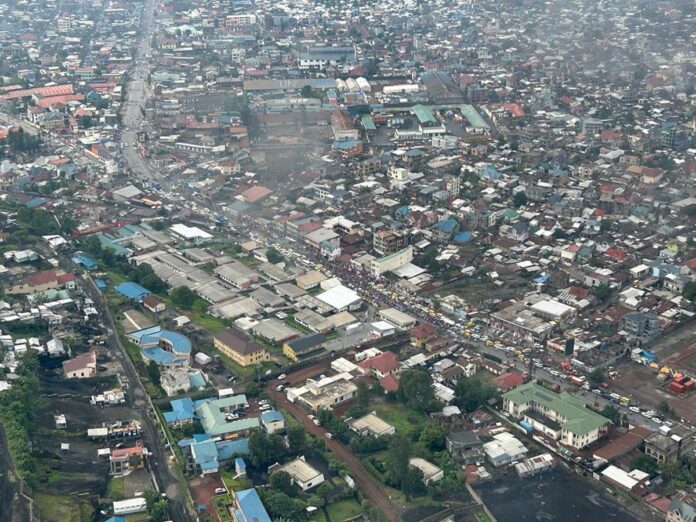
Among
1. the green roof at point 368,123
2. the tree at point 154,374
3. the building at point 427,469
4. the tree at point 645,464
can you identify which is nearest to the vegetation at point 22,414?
the tree at point 154,374

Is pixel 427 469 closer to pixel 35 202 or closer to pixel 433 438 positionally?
pixel 433 438

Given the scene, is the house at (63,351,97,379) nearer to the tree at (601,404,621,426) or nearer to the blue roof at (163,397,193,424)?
the blue roof at (163,397,193,424)

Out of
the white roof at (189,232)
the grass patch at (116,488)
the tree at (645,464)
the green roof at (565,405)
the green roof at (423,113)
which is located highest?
the green roof at (423,113)

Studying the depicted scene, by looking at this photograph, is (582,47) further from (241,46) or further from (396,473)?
(396,473)

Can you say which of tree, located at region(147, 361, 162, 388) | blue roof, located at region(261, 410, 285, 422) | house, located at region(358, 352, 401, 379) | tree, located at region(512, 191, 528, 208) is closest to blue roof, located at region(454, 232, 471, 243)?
tree, located at region(512, 191, 528, 208)

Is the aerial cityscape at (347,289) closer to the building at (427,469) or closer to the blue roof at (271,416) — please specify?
the building at (427,469)

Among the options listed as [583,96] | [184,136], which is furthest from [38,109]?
[583,96]

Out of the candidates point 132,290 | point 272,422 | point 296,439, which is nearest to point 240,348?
point 272,422
